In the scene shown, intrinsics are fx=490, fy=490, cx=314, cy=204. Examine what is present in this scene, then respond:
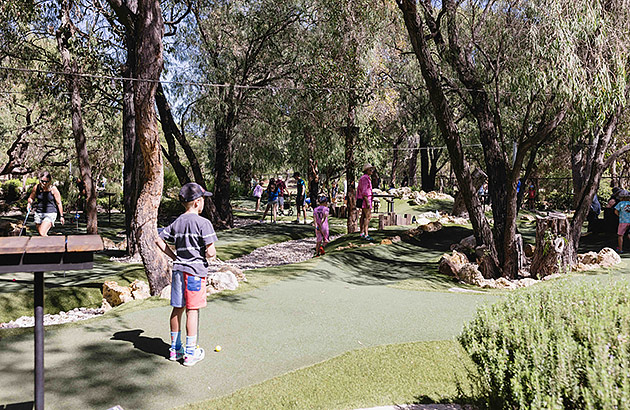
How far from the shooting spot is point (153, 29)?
724 centimetres

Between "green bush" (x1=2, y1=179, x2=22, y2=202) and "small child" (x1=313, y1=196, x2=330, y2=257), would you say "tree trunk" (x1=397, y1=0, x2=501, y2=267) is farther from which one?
"green bush" (x1=2, y1=179, x2=22, y2=202)

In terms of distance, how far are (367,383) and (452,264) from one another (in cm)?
588

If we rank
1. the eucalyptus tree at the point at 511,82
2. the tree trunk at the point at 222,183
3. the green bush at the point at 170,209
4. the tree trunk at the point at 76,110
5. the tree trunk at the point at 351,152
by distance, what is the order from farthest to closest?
the green bush at the point at 170,209, the tree trunk at the point at 222,183, the tree trunk at the point at 351,152, the tree trunk at the point at 76,110, the eucalyptus tree at the point at 511,82

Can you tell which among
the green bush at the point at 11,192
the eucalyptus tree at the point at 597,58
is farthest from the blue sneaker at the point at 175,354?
the green bush at the point at 11,192

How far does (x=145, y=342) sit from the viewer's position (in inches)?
185

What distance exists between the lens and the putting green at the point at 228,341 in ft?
12.4

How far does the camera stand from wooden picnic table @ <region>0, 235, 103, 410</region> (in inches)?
117

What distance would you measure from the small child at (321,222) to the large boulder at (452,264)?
2768 millimetres

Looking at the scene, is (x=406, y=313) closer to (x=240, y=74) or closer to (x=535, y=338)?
(x=535, y=338)

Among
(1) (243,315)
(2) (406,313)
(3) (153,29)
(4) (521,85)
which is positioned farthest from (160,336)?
(4) (521,85)

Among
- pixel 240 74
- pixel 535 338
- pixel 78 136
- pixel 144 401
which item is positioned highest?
pixel 240 74

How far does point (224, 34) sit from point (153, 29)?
947cm

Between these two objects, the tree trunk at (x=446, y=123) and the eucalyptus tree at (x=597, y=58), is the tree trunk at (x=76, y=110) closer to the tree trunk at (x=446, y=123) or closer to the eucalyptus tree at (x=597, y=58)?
the tree trunk at (x=446, y=123)

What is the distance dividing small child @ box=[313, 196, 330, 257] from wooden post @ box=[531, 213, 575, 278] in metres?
4.32
